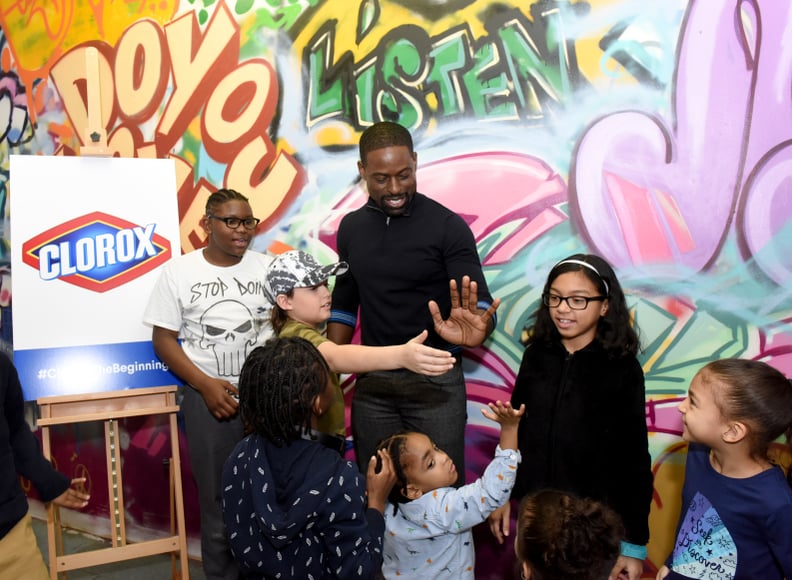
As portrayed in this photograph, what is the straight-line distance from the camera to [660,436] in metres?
2.45

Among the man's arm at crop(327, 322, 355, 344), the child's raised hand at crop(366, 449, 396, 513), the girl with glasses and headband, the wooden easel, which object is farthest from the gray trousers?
the girl with glasses and headband

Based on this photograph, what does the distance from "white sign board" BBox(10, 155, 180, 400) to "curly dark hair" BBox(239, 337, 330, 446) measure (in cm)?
151

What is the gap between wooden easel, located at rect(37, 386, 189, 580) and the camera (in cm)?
263

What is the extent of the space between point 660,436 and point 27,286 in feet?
8.42

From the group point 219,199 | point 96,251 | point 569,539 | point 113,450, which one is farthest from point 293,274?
point 113,450

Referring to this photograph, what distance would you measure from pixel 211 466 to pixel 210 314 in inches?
23.4

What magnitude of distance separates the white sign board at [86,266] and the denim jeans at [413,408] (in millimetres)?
1056

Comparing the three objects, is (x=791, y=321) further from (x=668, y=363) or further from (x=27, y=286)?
(x=27, y=286)

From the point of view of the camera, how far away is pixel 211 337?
8.61ft

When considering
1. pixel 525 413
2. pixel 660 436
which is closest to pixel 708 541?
pixel 525 413

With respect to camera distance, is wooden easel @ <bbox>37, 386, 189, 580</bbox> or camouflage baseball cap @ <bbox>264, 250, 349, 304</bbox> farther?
wooden easel @ <bbox>37, 386, 189, 580</bbox>

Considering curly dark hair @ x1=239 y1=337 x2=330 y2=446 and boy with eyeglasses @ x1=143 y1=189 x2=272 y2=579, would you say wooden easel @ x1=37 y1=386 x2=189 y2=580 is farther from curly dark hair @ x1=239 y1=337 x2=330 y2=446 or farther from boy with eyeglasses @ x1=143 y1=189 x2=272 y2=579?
curly dark hair @ x1=239 y1=337 x2=330 y2=446

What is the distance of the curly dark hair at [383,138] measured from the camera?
2242mm

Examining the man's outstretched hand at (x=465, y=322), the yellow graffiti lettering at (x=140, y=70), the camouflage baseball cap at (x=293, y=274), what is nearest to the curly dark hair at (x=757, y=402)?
the man's outstretched hand at (x=465, y=322)
